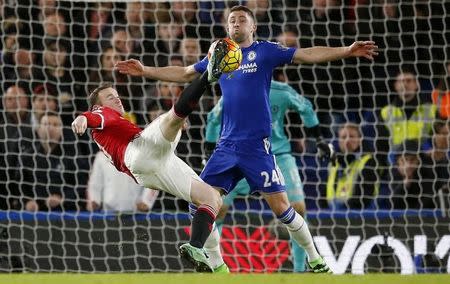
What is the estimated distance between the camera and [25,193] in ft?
33.1

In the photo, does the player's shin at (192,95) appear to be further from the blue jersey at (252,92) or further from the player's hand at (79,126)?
the blue jersey at (252,92)

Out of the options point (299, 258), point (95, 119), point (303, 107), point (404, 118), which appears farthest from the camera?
point (404, 118)

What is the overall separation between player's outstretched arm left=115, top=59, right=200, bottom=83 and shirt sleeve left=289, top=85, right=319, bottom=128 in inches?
47.9

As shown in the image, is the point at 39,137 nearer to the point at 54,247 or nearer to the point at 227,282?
the point at 54,247

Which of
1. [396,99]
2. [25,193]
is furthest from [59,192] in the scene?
[396,99]

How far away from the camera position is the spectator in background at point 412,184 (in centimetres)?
953

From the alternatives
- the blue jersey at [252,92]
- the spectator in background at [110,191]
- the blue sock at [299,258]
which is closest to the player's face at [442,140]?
the blue sock at [299,258]

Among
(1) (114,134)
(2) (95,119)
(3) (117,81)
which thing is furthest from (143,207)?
(2) (95,119)

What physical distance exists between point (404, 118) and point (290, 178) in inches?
66.6

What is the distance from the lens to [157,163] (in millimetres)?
6879

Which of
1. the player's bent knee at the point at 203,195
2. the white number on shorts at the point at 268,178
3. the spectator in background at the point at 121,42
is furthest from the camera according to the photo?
the spectator in background at the point at 121,42

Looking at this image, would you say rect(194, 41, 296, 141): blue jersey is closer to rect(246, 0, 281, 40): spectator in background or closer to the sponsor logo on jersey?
the sponsor logo on jersey

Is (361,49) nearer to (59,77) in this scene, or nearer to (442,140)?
(442,140)

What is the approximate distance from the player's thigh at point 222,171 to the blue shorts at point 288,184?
113 cm
